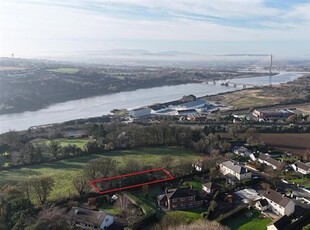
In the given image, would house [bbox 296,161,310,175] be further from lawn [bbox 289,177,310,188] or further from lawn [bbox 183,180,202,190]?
lawn [bbox 183,180,202,190]

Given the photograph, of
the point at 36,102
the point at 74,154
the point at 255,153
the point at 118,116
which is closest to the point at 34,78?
the point at 36,102

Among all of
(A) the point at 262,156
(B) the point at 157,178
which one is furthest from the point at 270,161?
(B) the point at 157,178

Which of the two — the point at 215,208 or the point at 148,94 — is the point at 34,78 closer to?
the point at 148,94

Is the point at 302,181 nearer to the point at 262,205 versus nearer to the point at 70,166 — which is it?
the point at 262,205

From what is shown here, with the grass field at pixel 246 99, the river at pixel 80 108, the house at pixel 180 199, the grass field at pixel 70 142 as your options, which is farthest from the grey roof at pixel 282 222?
the grass field at pixel 246 99

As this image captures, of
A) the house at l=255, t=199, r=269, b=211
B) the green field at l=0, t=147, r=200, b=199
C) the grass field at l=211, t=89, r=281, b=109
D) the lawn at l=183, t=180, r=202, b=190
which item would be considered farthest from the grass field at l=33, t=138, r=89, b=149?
the grass field at l=211, t=89, r=281, b=109

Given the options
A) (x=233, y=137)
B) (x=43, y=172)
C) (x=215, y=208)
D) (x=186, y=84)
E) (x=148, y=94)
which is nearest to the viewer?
(x=215, y=208)
